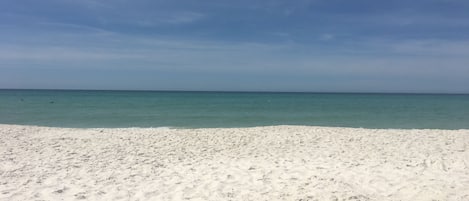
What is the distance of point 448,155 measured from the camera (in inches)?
343

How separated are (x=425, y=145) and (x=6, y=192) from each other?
9.99 m

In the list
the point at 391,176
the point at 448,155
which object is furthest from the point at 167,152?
the point at 448,155

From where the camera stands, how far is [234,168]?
7328 millimetres

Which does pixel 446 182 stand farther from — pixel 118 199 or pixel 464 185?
pixel 118 199

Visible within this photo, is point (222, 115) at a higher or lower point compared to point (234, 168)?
lower

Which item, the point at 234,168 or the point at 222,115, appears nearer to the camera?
the point at 234,168

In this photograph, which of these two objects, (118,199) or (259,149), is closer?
(118,199)

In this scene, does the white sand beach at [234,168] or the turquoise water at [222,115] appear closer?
the white sand beach at [234,168]

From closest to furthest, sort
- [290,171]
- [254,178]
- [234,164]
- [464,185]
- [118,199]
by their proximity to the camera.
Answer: [118,199]
[464,185]
[254,178]
[290,171]
[234,164]

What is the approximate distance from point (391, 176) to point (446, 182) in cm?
88

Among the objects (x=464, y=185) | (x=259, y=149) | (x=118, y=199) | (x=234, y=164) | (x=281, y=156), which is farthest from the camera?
(x=259, y=149)

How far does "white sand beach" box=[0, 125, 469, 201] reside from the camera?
5.64 m

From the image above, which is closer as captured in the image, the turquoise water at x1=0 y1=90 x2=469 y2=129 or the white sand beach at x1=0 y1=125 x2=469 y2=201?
Answer: the white sand beach at x1=0 y1=125 x2=469 y2=201

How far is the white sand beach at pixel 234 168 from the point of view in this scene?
18.5ft
